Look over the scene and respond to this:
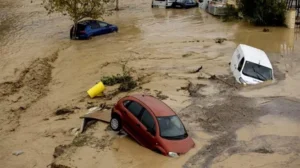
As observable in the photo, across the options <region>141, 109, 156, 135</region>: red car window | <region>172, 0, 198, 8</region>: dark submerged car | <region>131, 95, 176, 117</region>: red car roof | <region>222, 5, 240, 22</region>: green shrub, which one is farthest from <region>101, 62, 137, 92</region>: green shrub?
<region>172, 0, 198, 8</region>: dark submerged car

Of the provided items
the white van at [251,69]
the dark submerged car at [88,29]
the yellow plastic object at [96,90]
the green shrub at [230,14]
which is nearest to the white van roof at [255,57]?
the white van at [251,69]

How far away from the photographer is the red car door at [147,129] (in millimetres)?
12953

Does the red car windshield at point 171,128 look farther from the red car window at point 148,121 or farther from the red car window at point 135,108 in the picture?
the red car window at point 135,108

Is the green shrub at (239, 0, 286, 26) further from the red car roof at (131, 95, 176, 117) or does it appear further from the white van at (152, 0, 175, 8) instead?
the red car roof at (131, 95, 176, 117)

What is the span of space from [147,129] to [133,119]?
0.62m

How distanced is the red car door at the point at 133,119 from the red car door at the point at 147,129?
12 cm

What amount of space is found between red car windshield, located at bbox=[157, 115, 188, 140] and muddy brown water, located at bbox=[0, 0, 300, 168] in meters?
0.59

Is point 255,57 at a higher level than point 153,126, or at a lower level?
higher

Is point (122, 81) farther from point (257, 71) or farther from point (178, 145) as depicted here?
point (178, 145)

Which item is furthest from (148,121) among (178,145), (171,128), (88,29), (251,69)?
(88,29)

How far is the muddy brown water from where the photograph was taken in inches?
520

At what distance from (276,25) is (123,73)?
17128mm

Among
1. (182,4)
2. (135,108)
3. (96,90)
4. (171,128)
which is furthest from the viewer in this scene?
(182,4)

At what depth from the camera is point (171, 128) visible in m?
13.2
